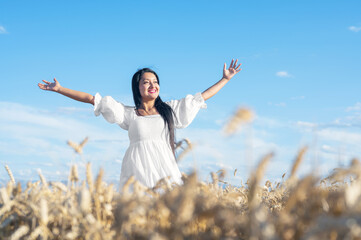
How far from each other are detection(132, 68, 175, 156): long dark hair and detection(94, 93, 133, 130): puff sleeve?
339 mm

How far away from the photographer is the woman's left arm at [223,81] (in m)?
6.11

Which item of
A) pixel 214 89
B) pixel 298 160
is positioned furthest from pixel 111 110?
pixel 298 160

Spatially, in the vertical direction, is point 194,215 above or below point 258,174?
below

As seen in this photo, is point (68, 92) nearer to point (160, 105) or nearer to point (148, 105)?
point (148, 105)

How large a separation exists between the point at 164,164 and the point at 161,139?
0.41 m

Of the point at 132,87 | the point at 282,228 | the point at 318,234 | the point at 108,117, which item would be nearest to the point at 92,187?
the point at 282,228

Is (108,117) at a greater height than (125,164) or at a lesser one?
greater

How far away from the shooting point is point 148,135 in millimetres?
5348

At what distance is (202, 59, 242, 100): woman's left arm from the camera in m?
6.11

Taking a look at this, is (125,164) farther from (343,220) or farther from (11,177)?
(343,220)

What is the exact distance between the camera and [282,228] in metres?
1.56

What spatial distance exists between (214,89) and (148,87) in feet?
3.50

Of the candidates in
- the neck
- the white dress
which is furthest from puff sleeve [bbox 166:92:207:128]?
the neck

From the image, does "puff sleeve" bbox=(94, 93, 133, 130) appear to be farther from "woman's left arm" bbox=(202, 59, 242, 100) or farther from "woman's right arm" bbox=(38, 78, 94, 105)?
"woman's left arm" bbox=(202, 59, 242, 100)
